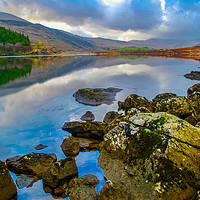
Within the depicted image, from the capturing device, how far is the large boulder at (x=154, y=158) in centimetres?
691

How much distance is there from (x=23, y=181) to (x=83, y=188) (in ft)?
10.4

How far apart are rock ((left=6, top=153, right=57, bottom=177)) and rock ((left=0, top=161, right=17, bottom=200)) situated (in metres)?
1.42

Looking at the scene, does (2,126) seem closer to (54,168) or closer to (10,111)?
(10,111)

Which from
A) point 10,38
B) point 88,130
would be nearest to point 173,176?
point 88,130

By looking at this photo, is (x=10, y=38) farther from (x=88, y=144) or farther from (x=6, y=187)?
(x=6, y=187)

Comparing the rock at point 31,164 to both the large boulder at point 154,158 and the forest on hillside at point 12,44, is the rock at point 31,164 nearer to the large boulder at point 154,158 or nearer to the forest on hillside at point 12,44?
the large boulder at point 154,158

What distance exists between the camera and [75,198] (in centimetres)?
759

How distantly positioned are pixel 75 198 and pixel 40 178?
253 cm

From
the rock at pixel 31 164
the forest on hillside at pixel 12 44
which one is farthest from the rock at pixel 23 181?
the forest on hillside at pixel 12 44

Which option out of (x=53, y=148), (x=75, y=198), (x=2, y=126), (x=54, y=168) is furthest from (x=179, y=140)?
(x=2, y=126)

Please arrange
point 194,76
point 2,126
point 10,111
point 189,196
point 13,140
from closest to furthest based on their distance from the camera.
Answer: point 189,196
point 13,140
point 2,126
point 10,111
point 194,76

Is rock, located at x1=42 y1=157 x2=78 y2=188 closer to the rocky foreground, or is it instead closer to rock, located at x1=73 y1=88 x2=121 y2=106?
the rocky foreground

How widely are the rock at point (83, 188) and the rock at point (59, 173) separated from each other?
18.8 inches

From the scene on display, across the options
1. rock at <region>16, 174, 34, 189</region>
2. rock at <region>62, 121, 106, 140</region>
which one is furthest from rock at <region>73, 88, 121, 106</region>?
rock at <region>16, 174, 34, 189</region>
